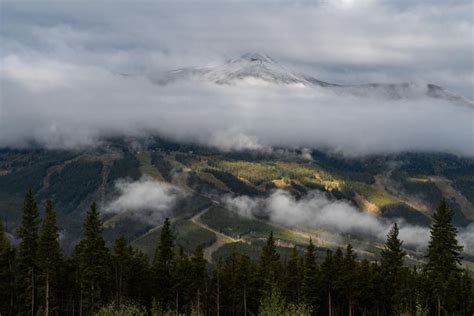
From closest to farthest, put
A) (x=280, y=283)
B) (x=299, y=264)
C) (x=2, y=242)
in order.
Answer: (x=2, y=242) → (x=280, y=283) → (x=299, y=264)

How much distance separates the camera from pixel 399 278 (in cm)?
16325

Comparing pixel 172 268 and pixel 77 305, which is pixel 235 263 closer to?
pixel 172 268

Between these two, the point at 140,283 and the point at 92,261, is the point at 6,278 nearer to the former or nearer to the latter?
the point at 92,261

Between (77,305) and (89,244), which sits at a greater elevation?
(89,244)

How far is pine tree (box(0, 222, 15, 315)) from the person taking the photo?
165m

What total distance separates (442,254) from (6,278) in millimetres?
96657

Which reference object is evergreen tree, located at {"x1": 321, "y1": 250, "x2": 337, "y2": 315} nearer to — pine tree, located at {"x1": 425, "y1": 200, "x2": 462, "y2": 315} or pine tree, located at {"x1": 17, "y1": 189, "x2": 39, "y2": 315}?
pine tree, located at {"x1": 425, "y1": 200, "x2": 462, "y2": 315}

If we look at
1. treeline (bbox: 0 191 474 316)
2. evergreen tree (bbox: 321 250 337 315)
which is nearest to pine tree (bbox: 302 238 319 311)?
treeline (bbox: 0 191 474 316)

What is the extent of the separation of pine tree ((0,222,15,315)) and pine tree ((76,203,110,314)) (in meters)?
16.7

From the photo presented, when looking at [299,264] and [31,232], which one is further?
[299,264]

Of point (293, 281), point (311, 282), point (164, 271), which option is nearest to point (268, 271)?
point (293, 281)

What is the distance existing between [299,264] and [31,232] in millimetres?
69785

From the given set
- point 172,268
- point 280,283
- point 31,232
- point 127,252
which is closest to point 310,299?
point 280,283

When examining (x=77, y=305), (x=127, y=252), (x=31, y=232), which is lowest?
(x=77, y=305)
